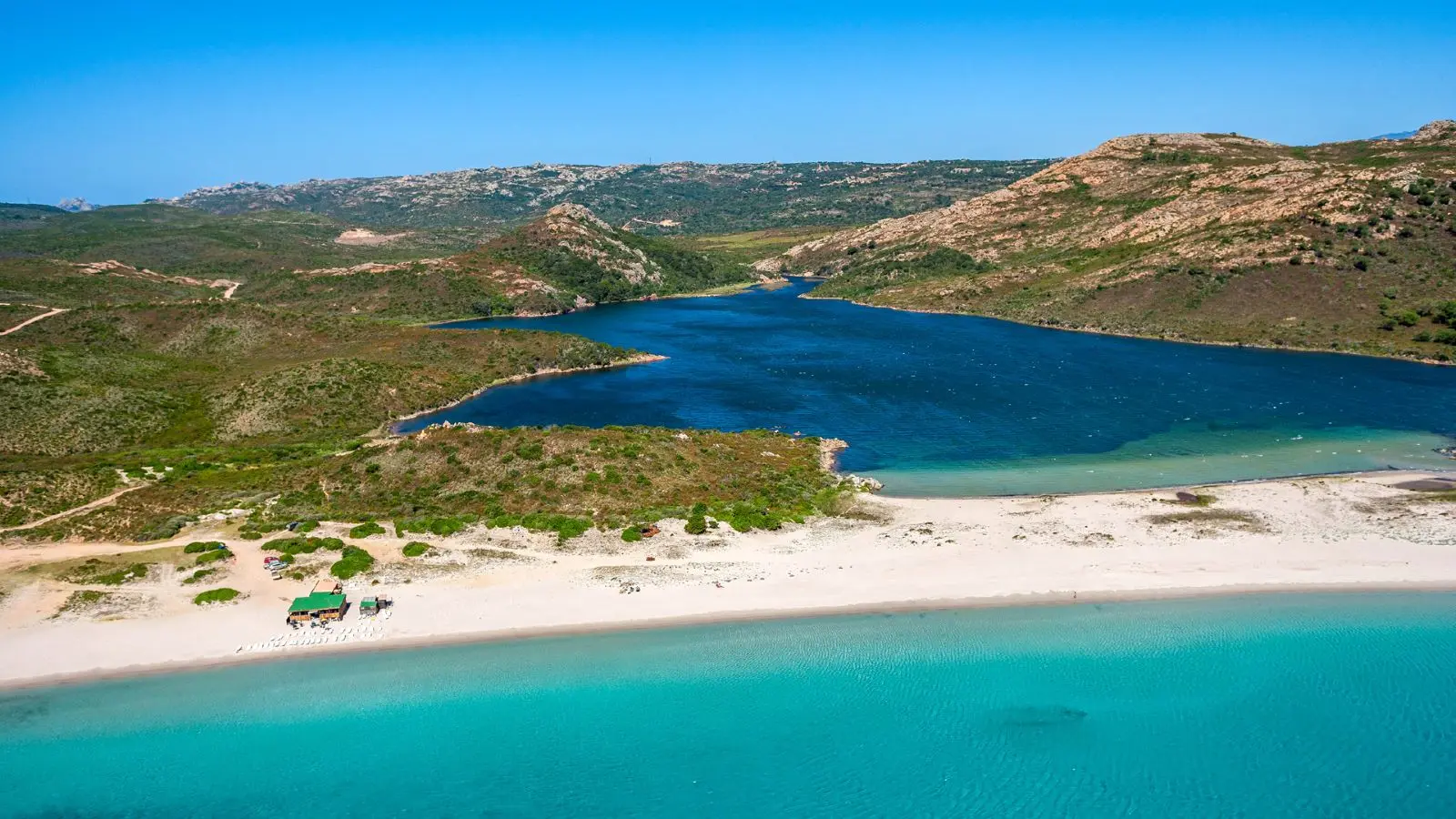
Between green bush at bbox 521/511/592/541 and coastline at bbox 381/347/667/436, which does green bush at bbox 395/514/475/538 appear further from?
coastline at bbox 381/347/667/436

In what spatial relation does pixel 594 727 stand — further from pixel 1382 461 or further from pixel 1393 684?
pixel 1382 461

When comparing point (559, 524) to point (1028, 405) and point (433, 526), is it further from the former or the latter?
point (1028, 405)

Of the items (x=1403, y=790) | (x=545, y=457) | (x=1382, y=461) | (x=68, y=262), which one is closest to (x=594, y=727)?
(x=545, y=457)

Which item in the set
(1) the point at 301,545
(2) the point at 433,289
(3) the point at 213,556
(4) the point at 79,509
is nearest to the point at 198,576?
(3) the point at 213,556

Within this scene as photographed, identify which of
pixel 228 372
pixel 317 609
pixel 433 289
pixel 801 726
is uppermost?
pixel 433 289

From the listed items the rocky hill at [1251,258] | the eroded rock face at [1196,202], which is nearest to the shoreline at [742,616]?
the rocky hill at [1251,258]

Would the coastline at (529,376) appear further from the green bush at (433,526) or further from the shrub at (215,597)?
the shrub at (215,597)
